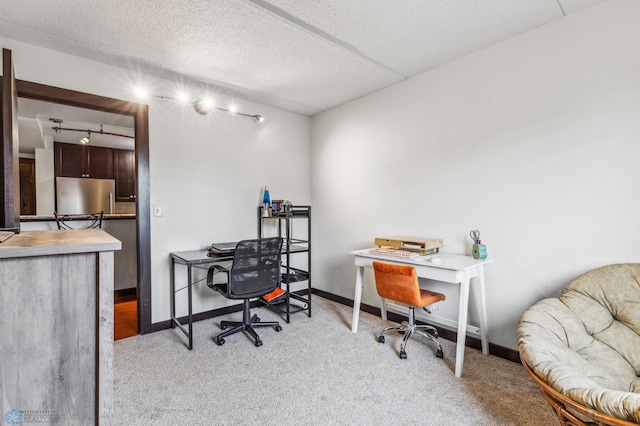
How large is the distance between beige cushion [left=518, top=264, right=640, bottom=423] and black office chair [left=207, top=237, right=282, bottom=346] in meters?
1.87

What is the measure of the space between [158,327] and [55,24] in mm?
2515

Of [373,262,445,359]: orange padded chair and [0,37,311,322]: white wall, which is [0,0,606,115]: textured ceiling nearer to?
[0,37,311,322]: white wall

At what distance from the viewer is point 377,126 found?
10.7 ft

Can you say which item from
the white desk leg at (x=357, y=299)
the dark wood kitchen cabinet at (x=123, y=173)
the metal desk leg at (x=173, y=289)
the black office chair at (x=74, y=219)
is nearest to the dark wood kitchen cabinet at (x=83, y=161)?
the dark wood kitchen cabinet at (x=123, y=173)

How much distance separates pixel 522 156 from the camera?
7.41 feet

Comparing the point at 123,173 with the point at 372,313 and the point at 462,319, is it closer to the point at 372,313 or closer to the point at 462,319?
the point at 372,313

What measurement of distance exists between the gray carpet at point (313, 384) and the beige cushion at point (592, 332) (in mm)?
432

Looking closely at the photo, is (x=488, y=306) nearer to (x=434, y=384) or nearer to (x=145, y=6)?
(x=434, y=384)

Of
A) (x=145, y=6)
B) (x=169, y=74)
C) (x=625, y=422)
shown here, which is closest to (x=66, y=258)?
(x=145, y=6)

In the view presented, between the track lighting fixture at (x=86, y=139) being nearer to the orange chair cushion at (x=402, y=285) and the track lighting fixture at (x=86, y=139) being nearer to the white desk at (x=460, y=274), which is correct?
the white desk at (x=460, y=274)

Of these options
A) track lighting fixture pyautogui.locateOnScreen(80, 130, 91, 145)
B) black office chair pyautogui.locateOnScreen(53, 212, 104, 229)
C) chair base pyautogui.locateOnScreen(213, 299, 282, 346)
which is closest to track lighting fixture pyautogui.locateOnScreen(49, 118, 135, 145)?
track lighting fixture pyautogui.locateOnScreen(80, 130, 91, 145)

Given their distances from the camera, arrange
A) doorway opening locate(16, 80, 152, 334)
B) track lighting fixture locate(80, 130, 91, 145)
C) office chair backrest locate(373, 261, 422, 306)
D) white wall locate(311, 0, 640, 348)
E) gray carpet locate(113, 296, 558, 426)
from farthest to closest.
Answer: track lighting fixture locate(80, 130, 91, 145) → doorway opening locate(16, 80, 152, 334) → office chair backrest locate(373, 261, 422, 306) → white wall locate(311, 0, 640, 348) → gray carpet locate(113, 296, 558, 426)

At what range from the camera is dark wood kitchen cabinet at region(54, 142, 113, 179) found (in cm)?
532

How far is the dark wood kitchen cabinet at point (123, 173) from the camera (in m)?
5.77
